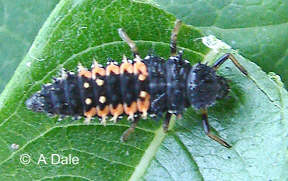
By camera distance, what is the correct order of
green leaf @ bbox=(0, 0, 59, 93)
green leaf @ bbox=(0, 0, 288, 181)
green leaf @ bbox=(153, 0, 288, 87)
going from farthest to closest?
green leaf @ bbox=(0, 0, 59, 93) < green leaf @ bbox=(153, 0, 288, 87) < green leaf @ bbox=(0, 0, 288, 181)

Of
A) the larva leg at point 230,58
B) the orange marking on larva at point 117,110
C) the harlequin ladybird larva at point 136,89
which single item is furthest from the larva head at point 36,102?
the larva leg at point 230,58

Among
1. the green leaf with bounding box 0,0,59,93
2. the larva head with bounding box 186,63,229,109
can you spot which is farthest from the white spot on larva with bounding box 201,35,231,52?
the green leaf with bounding box 0,0,59,93

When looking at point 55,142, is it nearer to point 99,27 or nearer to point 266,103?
point 99,27

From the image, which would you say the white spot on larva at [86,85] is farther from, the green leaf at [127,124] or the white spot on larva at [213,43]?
the white spot on larva at [213,43]

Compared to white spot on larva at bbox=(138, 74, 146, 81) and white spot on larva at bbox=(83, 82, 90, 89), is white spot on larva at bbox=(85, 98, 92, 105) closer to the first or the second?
white spot on larva at bbox=(83, 82, 90, 89)

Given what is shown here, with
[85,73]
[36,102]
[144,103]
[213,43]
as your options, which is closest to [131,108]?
[144,103]

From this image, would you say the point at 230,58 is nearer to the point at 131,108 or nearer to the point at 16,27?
the point at 131,108


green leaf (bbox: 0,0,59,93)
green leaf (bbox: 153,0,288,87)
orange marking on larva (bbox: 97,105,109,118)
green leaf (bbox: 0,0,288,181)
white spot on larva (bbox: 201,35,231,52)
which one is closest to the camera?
green leaf (bbox: 0,0,288,181)
